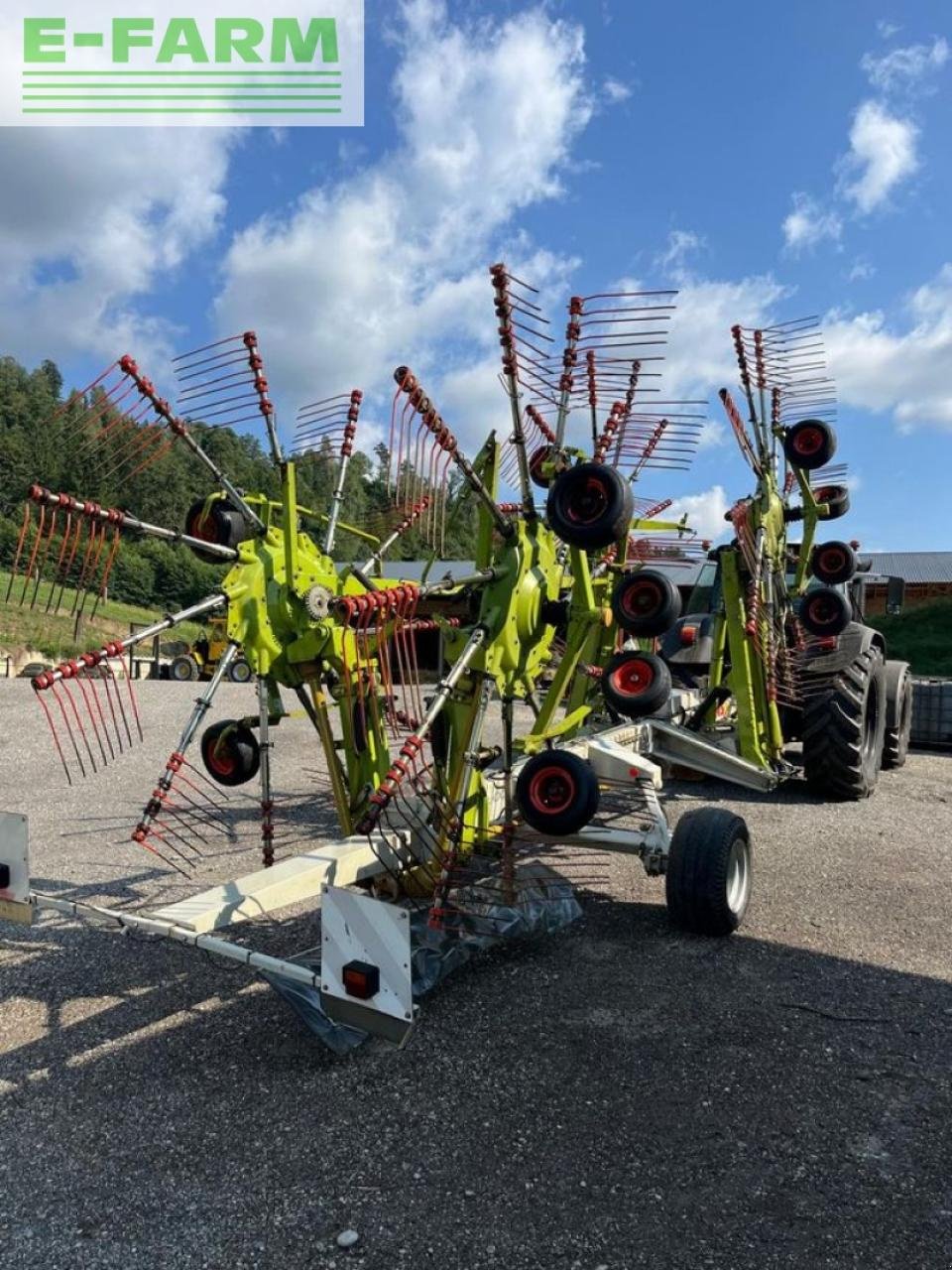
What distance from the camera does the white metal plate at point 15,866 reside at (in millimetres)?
3504

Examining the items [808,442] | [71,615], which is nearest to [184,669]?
[808,442]

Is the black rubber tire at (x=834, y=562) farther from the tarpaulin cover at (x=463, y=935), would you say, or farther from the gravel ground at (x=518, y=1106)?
the tarpaulin cover at (x=463, y=935)

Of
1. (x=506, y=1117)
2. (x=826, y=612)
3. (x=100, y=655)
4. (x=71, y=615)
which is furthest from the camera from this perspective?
(x=826, y=612)

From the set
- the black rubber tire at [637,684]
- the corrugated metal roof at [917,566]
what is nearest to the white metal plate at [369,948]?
the black rubber tire at [637,684]

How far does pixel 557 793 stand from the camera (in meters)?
3.73

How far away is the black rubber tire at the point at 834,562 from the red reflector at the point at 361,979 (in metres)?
6.48

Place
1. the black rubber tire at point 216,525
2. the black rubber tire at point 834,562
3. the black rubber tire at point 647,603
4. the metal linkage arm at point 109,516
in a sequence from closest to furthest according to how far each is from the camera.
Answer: the metal linkage arm at point 109,516, the black rubber tire at point 216,525, the black rubber tire at point 647,603, the black rubber tire at point 834,562

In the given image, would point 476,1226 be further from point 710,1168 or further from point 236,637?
point 236,637

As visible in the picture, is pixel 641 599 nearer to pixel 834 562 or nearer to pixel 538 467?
pixel 538 467

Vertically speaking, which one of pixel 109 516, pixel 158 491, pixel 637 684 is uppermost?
pixel 158 491

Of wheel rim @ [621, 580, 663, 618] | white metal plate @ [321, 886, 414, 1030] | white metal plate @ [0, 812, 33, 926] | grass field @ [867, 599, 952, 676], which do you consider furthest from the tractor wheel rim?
grass field @ [867, 599, 952, 676]

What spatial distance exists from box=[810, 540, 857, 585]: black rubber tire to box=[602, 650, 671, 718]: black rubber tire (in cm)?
344

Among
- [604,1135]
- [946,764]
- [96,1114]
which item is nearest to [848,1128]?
[604,1135]

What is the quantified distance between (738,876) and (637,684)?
4.07ft
